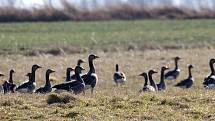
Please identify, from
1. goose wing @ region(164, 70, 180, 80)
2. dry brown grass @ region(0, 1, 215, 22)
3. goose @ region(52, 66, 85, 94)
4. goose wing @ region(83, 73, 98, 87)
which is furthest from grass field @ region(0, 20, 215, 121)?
dry brown grass @ region(0, 1, 215, 22)

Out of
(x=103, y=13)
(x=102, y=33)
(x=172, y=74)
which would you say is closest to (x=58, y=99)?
(x=172, y=74)

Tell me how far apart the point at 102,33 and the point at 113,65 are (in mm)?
17081

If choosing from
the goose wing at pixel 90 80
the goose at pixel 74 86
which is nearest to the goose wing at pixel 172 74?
the goose wing at pixel 90 80

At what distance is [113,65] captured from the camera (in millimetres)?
31281

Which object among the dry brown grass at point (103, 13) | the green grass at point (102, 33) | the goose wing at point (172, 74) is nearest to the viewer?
the goose wing at point (172, 74)

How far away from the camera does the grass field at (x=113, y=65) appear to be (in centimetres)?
1481

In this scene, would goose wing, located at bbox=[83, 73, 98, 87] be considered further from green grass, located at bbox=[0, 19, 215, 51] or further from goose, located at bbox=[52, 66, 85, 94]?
green grass, located at bbox=[0, 19, 215, 51]

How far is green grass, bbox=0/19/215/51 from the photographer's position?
41.4m

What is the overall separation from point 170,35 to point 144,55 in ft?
37.1

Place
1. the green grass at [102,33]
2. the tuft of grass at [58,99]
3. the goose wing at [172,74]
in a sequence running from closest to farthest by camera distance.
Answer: the tuft of grass at [58,99] < the goose wing at [172,74] < the green grass at [102,33]

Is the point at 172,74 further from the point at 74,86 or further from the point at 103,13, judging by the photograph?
the point at 103,13

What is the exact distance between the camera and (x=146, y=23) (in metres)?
56.4

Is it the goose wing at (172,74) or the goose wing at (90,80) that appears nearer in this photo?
the goose wing at (90,80)

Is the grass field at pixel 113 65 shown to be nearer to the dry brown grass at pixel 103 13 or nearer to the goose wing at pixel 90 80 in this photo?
the goose wing at pixel 90 80
